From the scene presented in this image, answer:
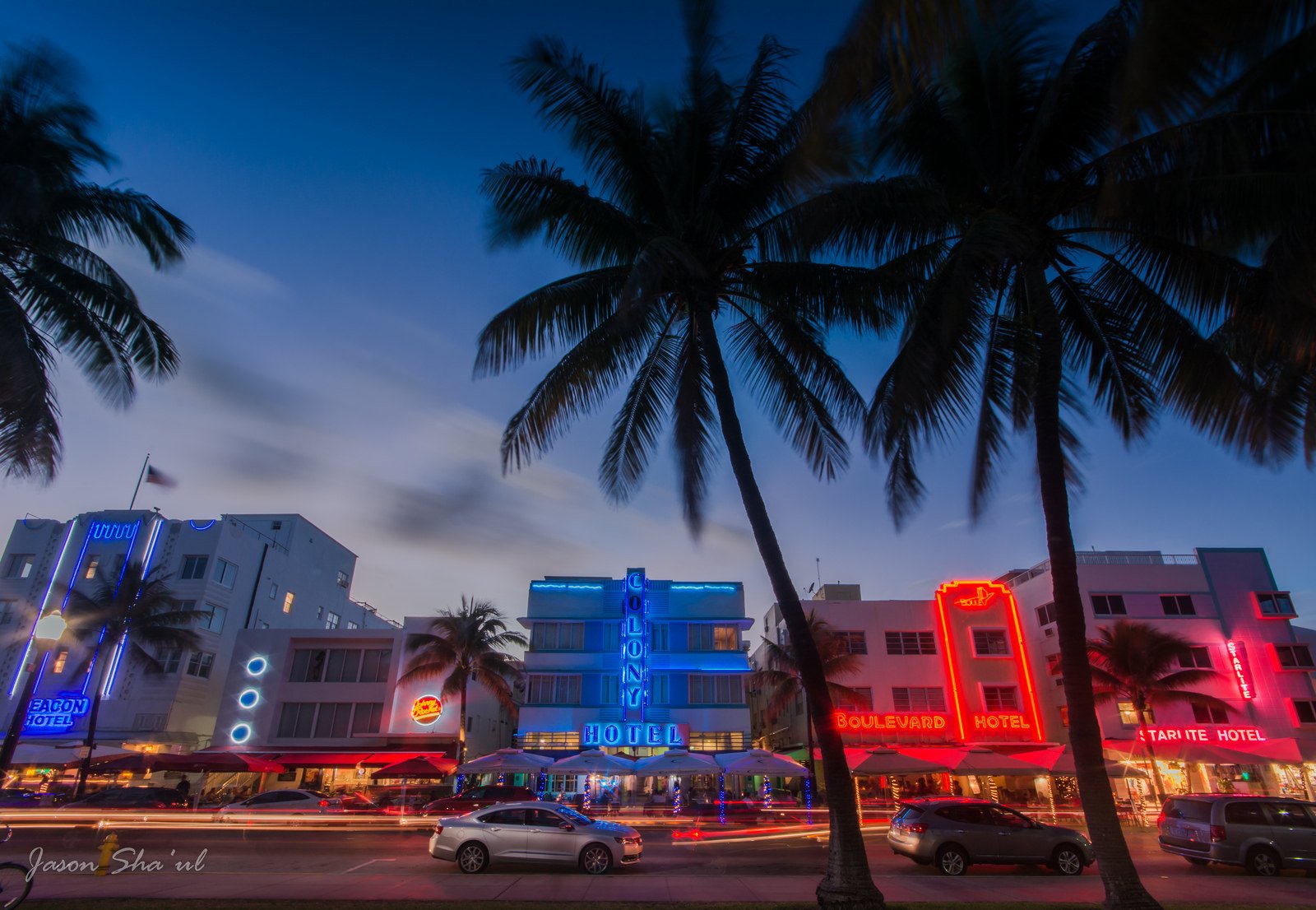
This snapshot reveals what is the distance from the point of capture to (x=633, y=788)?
132 ft

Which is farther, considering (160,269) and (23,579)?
(23,579)

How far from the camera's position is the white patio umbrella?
3028 centimetres

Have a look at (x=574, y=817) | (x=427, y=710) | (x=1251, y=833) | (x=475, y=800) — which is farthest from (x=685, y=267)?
(x=427, y=710)

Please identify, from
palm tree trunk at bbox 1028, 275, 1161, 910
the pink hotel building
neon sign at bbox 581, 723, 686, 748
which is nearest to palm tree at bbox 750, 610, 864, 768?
the pink hotel building

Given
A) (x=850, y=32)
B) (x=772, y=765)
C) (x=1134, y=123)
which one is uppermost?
(x=1134, y=123)

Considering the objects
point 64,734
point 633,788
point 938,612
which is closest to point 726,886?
point 633,788

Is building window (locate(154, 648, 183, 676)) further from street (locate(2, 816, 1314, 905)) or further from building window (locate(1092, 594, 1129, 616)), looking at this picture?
building window (locate(1092, 594, 1129, 616))

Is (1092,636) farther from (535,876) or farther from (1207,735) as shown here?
(535,876)

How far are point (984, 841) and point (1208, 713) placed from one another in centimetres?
2970

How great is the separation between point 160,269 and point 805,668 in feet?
52.1

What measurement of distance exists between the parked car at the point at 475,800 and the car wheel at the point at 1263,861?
915 inches

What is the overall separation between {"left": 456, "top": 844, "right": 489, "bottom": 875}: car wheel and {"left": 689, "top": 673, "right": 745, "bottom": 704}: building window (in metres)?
25.8

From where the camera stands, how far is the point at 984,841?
16516mm

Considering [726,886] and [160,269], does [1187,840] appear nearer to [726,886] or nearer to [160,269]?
[726,886]
